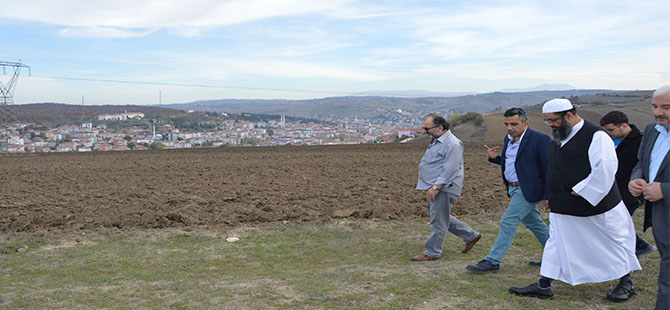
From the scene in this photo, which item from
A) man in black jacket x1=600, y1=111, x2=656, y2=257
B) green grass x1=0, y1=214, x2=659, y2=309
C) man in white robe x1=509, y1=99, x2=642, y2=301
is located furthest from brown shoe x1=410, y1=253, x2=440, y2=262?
man in black jacket x1=600, y1=111, x2=656, y2=257

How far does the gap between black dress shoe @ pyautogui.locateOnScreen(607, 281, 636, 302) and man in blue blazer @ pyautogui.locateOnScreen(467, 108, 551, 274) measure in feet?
3.71

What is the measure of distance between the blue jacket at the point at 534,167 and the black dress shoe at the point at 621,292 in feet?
3.78

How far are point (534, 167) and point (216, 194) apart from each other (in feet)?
25.3

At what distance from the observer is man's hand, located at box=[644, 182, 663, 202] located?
13.5ft

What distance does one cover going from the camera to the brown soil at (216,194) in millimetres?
9472

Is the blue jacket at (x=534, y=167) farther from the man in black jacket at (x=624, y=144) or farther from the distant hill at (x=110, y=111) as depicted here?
the distant hill at (x=110, y=111)

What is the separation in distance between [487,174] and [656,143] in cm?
1048

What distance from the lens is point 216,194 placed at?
11617 mm

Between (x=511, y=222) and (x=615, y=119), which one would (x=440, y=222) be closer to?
(x=511, y=222)

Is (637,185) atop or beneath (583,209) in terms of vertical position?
atop

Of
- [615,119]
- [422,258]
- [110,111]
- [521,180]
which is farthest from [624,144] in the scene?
[110,111]

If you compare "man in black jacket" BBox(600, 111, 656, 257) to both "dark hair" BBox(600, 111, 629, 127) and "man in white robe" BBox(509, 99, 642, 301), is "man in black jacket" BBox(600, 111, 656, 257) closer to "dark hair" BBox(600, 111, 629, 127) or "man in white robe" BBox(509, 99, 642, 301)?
"dark hair" BBox(600, 111, 629, 127)

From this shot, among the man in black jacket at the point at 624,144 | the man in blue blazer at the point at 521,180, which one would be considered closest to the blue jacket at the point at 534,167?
the man in blue blazer at the point at 521,180

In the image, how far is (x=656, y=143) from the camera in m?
4.33
